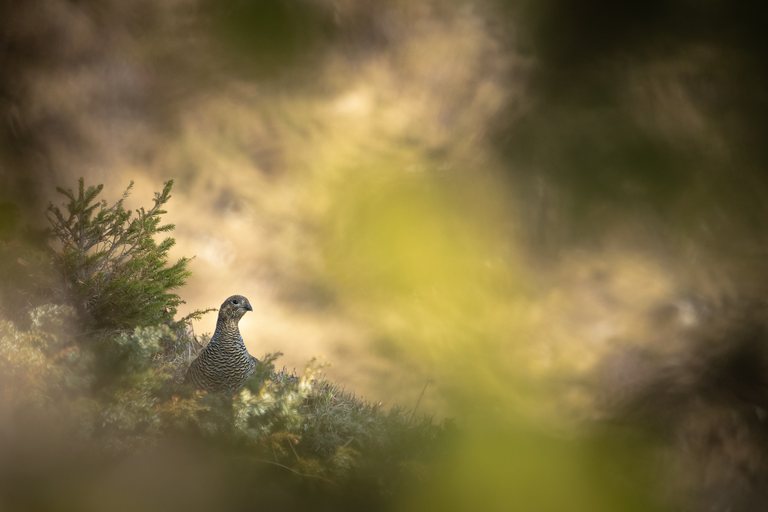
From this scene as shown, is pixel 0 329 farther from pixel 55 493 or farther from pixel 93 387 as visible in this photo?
pixel 55 493

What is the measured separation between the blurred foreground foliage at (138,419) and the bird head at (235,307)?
0.47 meters

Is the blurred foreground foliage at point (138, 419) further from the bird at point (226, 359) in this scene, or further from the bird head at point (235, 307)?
the bird head at point (235, 307)

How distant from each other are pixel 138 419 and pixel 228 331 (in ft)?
4.70

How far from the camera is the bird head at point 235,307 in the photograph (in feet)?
18.7

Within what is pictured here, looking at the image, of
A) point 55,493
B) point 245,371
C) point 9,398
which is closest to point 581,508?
point 245,371

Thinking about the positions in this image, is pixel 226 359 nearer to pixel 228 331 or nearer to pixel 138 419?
pixel 228 331

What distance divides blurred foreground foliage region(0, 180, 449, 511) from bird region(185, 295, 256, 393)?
140 mm

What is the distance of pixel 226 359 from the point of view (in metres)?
5.54

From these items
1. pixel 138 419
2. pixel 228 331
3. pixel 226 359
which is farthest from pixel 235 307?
pixel 138 419

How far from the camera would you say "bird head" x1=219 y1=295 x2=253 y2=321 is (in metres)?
5.69

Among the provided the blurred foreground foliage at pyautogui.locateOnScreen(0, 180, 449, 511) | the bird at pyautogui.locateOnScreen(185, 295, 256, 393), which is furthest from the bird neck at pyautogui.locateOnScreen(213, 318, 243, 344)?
the blurred foreground foliage at pyautogui.locateOnScreen(0, 180, 449, 511)

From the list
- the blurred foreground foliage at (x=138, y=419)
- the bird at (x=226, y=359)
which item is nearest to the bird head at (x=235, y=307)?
the bird at (x=226, y=359)

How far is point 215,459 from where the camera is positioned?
4594mm

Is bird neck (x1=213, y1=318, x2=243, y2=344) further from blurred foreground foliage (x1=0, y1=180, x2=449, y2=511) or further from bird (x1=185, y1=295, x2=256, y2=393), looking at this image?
blurred foreground foliage (x1=0, y1=180, x2=449, y2=511)
